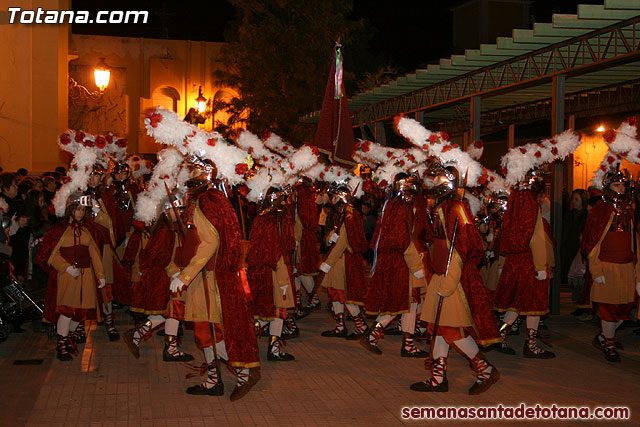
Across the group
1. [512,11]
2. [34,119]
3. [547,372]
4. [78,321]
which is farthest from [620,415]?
[512,11]

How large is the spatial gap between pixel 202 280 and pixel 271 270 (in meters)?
1.93

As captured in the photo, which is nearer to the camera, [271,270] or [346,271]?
[271,270]

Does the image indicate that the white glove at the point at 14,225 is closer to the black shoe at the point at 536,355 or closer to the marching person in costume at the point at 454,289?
the marching person in costume at the point at 454,289

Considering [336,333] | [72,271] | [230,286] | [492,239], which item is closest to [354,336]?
[336,333]

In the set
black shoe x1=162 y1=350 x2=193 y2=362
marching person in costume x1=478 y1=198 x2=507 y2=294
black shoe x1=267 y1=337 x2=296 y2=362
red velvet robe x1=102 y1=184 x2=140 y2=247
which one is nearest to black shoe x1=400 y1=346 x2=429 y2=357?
black shoe x1=267 y1=337 x2=296 y2=362

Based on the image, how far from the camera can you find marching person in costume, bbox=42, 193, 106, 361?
852 cm

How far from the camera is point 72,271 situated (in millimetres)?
8469

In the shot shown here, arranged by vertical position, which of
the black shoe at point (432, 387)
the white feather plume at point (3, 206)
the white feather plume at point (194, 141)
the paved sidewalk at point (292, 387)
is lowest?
the paved sidewalk at point (292, 387)

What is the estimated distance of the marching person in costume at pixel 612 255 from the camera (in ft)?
28.9

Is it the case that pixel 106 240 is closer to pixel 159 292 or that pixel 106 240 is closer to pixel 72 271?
pixel 72 271

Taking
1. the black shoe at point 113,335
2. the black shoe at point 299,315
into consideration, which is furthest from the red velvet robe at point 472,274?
the black shoe at point 299,315

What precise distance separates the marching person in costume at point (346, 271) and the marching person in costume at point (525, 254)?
1.91 meters

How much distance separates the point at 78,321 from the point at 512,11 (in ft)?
87.4

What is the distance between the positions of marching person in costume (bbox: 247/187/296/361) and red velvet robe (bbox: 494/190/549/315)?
275 centimetres
